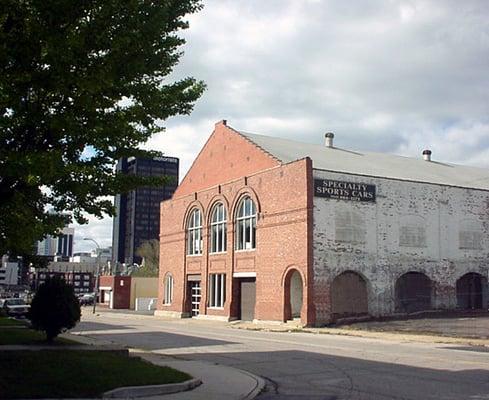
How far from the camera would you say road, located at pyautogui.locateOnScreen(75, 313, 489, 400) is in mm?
12203

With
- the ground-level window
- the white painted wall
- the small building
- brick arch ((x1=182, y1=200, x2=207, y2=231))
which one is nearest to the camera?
the white painted wall

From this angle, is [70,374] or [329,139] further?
[329,139]

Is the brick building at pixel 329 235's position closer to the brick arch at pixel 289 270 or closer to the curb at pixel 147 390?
the brick arch at pixel 289 270

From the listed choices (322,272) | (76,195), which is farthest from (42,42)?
(322,272)

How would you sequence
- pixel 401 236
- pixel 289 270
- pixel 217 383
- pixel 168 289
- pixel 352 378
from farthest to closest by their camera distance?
pixel 168 289
pixel 401 236
pixel 289 270
pixel 352 378
pixel 217 383

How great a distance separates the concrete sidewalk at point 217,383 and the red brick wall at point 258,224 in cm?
1886

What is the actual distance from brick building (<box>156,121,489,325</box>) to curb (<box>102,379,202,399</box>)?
2283cm

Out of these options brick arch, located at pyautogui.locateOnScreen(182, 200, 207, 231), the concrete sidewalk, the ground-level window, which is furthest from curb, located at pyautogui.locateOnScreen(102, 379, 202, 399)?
brick arch, located at pyautogui.locateOnScreen(182, 200, 207, 231)

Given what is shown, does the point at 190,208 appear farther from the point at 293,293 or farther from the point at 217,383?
the point at 217,383

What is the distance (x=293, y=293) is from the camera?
3866 cm

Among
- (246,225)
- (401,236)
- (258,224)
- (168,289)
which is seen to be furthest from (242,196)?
(168,289)

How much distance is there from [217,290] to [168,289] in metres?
9.12

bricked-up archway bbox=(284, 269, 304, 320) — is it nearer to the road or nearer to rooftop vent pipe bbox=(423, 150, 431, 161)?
the road

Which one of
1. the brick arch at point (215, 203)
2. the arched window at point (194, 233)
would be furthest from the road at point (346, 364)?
the arched window at point (194, 233)
